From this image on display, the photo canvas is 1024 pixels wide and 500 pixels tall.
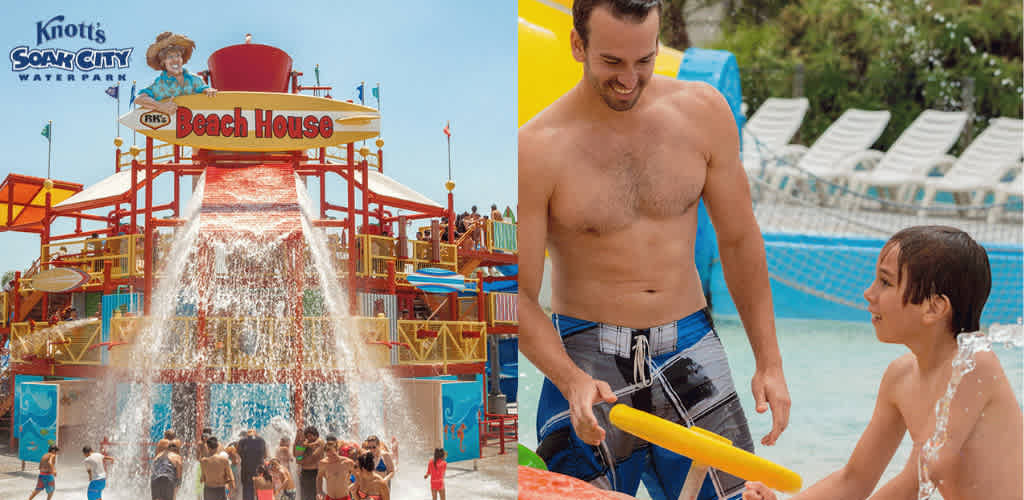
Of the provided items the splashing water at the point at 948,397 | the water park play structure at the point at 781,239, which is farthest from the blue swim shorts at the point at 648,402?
the splashing water at the point at 948,397

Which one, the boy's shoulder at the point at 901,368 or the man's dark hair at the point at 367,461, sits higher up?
the boy's shoulder at the point at 901,368

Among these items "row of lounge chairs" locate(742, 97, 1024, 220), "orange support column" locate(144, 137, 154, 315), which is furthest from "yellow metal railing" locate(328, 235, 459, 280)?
"row of lounge chairs" locate(742, 97, 1024, 220)

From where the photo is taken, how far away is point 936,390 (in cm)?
164

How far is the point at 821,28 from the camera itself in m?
13.1

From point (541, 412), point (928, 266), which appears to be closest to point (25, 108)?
point (541, 412)

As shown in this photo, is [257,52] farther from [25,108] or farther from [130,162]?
[25,108]

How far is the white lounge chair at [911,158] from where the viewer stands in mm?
9547

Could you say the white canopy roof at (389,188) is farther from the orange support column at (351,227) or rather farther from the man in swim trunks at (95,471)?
the man in swim trunks at (95,471)

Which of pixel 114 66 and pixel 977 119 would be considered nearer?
pixel 114 66

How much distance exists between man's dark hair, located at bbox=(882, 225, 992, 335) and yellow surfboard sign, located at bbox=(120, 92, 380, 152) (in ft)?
3.20

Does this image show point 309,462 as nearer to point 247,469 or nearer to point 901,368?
point 247,469

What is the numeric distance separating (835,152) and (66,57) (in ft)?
32.0

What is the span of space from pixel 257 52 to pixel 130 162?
263 millimetres

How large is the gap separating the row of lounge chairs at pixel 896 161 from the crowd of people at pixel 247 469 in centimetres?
789
